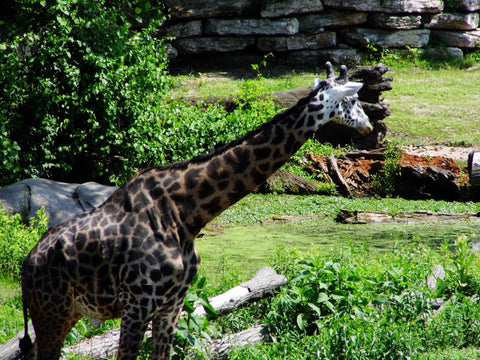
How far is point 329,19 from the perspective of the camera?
24.8 m

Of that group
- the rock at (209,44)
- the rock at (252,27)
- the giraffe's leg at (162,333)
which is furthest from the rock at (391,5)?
the giraffe's leg at (162,333)

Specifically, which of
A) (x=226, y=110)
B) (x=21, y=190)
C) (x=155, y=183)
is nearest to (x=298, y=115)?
(x=155, y=183)

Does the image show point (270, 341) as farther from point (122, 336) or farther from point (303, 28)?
point (303, 28)

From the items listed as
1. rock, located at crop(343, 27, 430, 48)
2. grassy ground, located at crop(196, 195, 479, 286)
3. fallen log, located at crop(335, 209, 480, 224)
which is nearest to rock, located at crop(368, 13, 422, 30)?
rock, located at crop(343, 27, 430, 48)

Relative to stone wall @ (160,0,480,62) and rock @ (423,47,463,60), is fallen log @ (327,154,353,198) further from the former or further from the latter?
→ rock @ (423,47,463,60)

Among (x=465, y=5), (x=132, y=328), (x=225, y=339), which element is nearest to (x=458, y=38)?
(x=465, y=5)

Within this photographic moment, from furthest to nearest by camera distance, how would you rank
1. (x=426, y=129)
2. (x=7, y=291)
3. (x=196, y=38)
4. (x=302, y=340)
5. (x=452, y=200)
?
(x=196, y=38) → (x=426, y=129) → (x=452, y=200) → (x=7, y=291) → (x=302, y=340)

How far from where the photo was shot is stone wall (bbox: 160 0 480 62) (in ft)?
79.8

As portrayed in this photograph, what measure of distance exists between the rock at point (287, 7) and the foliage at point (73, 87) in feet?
40.3

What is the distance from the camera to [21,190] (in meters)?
9.91

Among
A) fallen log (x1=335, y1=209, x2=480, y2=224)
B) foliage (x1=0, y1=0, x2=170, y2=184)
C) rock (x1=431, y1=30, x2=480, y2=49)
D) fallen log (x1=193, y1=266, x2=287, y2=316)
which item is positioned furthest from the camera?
rock (x1=431, y1=30, x2=480, y2=49)

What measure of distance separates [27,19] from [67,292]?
8.20m

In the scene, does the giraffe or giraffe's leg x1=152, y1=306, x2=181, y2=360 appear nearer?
the giraffe

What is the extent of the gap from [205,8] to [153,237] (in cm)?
2093
